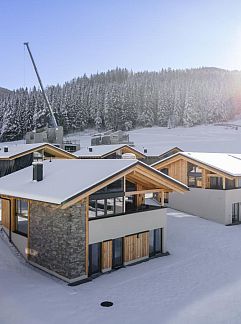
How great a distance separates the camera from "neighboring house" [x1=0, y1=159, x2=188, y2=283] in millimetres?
12445

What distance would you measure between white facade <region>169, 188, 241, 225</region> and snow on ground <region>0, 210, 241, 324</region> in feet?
21.3

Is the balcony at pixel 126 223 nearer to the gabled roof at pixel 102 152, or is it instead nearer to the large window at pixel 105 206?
the large window at pixel 105 206

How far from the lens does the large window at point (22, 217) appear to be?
14.8 metres

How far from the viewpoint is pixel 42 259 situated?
44.4 ft

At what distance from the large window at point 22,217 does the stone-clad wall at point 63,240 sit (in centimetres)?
146

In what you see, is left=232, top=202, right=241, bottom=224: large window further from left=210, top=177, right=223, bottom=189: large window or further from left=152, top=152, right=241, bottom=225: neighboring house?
left=210, top=177, right=223, bottom=189: large window

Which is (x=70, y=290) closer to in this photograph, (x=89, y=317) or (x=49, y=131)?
(x=89, y=317)

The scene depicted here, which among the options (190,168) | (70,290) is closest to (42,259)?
(70,290)

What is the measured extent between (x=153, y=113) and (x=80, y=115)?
61.6ft

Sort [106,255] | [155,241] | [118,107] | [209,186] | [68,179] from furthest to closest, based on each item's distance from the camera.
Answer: [118,107] → [209,186] → [155,241] → [68,179] → [106,255]

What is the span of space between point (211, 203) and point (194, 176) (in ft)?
7.53

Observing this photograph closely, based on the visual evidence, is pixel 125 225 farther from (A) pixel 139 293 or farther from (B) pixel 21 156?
(B) pixel 21 156

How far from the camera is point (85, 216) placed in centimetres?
1275

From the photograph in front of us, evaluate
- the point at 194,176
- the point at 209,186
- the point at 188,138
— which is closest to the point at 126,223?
the point at 209,186
